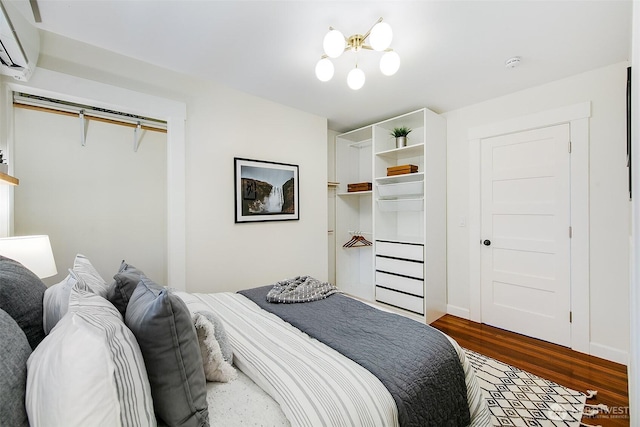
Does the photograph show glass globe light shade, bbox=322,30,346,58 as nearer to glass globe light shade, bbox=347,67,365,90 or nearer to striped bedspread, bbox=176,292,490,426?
glass globe light shade, bbox=347,67,365,90

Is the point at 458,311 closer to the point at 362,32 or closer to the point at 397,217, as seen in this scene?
the point at 397,217

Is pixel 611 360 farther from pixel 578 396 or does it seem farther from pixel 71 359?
pixel 71 359

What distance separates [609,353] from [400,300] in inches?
69.8

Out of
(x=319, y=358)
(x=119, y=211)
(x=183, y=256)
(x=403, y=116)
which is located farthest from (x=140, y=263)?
(x=403, y=116)

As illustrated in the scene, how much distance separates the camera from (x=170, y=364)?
0.79 metres

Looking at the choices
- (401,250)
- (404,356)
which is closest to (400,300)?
(401,250)

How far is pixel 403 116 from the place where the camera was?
3.29 metres

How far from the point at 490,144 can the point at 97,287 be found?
11.6 ft

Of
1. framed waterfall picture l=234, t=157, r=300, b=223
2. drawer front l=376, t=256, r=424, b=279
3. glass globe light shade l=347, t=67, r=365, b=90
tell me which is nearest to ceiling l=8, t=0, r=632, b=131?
glass globe light shade l=347, t=67, r=365, b=90

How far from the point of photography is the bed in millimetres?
570

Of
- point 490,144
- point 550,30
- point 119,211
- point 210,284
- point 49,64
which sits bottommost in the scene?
point 210,284

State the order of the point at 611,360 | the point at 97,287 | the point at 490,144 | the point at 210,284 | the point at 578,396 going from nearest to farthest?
the point at 97,287 < the point at 578,396 < the point at 611,360 < the point at 210,284 < the point at 490,144

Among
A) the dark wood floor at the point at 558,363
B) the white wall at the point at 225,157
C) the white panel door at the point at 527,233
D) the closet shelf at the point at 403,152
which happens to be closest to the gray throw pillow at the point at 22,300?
the white wall at the point at 225,157

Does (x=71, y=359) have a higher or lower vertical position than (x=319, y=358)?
higher
